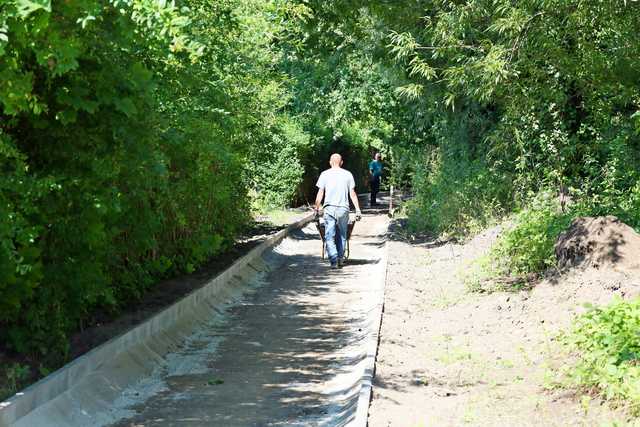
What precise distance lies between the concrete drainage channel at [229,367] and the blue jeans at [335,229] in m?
2.43

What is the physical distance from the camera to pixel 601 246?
1095cm

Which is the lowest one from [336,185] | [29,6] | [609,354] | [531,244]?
[609,354]

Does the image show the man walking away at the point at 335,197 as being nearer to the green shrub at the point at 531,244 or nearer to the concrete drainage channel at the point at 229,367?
the concrete drainage channel at the point at 229,367

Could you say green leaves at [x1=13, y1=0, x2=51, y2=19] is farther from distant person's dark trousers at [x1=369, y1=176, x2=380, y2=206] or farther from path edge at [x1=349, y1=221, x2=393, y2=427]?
distant person's dark trousers at [x1=369, y1=176, x2=380, y2=206]

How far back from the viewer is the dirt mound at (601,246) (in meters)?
10.7

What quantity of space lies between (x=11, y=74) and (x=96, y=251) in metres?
3.05

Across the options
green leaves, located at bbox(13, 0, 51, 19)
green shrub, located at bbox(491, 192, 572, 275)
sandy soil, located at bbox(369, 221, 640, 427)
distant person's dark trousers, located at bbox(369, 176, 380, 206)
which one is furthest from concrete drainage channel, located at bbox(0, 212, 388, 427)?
distant person's dark trousers, located at bbox(369, 176, 380, 206)

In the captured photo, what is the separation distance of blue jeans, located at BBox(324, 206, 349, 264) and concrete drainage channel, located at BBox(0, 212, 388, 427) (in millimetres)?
2432

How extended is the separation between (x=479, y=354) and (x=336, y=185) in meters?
8.87

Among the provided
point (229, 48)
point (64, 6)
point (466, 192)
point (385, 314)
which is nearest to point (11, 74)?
point (64, 6)

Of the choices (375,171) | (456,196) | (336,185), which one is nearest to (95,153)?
(336,185)

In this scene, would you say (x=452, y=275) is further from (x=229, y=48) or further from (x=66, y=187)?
(x=66, y=187)

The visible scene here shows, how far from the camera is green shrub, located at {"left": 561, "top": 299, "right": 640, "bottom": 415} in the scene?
6.97 meters

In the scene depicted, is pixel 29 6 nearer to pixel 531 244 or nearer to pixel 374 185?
pixel 531 244
